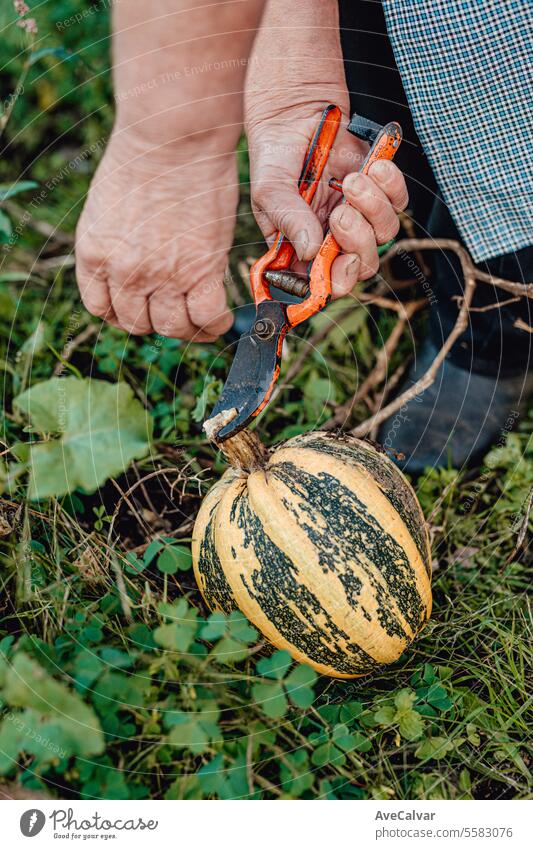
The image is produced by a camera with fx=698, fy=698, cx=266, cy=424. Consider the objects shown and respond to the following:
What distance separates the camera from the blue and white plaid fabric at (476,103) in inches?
78.6

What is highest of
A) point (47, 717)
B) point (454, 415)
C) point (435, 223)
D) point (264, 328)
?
point (264, 328)

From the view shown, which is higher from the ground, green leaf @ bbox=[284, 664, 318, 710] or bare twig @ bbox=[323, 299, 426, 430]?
green leaf @ bbox=[284, 664, 318, 710]

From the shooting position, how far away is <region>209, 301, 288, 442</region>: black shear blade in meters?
1.91

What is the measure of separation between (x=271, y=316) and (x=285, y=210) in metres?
0.34

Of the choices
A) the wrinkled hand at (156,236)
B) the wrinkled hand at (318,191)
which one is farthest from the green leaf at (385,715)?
the wrinkled hand at (156,236)

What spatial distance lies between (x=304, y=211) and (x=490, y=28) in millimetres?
735

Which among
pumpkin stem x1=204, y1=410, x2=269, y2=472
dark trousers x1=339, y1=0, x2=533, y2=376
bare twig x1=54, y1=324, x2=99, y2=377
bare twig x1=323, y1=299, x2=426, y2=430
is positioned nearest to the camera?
pumpkin stem x1=204, y1=410, x2=269, y2=472

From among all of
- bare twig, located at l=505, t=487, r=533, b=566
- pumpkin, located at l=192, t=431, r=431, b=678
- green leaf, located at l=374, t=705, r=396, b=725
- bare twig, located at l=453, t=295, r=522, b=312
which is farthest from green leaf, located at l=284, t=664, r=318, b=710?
bare twig, located at l=453, t=295, r=522, b=312

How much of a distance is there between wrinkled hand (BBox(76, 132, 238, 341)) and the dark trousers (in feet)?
2.39

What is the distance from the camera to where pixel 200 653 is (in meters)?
1.89

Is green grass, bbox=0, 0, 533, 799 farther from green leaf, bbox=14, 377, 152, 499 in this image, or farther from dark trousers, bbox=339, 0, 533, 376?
dark trousers, bbox=339, 0, 533, 376

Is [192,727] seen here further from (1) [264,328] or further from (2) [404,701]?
(1) [264,328]
